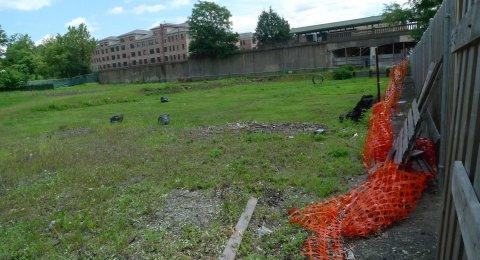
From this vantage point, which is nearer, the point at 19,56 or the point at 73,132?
the point at 73,132

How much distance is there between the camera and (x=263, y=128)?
1283 cm

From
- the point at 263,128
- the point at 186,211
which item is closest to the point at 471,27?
the point at 186,211

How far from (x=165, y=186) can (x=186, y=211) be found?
151 centimetres

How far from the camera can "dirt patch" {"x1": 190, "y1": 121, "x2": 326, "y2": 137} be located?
465 inches

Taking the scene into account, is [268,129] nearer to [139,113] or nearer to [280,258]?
[280,258]

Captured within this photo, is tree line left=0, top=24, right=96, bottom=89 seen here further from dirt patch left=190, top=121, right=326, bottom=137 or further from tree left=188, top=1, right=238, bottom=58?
dirt patch left=190, top=121, right=326, bottom=137

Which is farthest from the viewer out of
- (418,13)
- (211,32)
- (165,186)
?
(211,32)

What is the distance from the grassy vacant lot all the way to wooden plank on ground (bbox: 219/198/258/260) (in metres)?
0.09

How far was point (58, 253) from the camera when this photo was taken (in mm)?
4988

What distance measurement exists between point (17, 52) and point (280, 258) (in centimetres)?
8396

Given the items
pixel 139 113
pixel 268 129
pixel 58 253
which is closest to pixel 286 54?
pixel 139 113

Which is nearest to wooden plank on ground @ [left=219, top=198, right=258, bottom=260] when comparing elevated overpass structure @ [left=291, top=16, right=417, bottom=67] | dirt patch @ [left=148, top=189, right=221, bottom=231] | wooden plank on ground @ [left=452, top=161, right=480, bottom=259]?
dirt patch @ [left=148, top=189, right=221, bottom=231]

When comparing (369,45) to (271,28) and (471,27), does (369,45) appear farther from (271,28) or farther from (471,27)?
(471,27)

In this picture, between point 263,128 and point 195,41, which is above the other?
point 195,41
